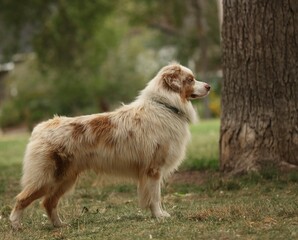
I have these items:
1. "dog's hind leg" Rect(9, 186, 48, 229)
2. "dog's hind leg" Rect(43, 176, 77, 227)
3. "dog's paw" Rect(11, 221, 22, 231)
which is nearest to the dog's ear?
"dog's hind leg" Rect(43, 176, 77, 227)

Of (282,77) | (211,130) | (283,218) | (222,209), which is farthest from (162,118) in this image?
(211,130)

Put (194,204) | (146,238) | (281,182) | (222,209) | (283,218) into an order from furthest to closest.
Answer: (281,182) → (194,204) → (222,209) → (283,218) → (146,238)

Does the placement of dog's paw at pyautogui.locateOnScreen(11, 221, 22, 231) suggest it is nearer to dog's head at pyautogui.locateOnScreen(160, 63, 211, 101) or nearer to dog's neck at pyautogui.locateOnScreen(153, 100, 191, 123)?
dog's neck at pyautogui.locateOnScreen(153, 100, 191, 123)

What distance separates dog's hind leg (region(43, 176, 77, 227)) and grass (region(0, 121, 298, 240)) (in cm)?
14

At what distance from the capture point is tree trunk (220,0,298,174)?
10.4 meters

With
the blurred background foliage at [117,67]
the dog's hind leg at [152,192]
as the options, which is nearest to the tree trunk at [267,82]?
the dog's hind leg at [152,192]

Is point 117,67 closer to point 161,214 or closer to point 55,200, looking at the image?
point 55,200

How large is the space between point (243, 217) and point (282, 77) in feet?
10.9

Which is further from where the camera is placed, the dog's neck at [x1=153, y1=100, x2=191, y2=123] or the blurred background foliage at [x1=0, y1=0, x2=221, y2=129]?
the blurred background foliage at [x1=0, y1=0, x2=221, y2=129]

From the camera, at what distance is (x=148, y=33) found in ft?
156

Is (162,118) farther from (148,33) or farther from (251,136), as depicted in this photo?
(148,33)

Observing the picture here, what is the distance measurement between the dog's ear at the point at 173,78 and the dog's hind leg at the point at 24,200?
193cm

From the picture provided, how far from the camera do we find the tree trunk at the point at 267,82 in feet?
34.0

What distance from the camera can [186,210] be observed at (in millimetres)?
8781
